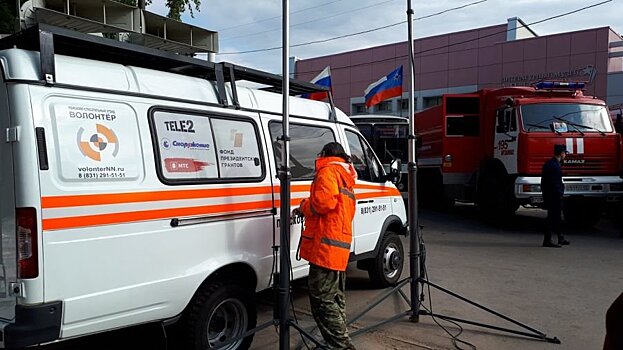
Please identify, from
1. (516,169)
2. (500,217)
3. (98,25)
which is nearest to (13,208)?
(98,25)

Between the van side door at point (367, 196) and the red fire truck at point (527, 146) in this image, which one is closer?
the van side door at point (367, 196)

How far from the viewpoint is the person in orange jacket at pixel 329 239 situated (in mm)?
4082

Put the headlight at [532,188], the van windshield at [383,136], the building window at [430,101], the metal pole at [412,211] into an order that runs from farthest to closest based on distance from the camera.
→ the building window at [430,101], the van windshield at [383,136], the headlight at [532,188], the metal pole at [412,211]

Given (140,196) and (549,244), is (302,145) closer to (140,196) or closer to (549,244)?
(140,196)

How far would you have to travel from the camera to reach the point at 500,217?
12156mm

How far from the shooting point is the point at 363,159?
245 inches

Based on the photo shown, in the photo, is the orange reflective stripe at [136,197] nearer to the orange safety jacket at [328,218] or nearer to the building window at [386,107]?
the orange safety jacket at [328,218]

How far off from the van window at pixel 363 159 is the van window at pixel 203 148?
1.76 metres

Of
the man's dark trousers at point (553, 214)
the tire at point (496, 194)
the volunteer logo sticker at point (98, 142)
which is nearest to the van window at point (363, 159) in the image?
the volunteer logo sticker at point (98, 142)

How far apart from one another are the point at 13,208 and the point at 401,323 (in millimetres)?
3776

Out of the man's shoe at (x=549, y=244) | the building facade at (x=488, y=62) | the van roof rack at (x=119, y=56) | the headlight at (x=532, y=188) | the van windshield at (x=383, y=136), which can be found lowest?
the man's shoe at (x=549, y=244)

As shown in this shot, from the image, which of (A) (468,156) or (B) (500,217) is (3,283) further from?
(A) (468,156)

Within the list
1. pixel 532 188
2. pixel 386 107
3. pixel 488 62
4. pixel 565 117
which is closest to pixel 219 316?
pixel 532 188

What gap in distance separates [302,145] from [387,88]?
8714 millimetres
